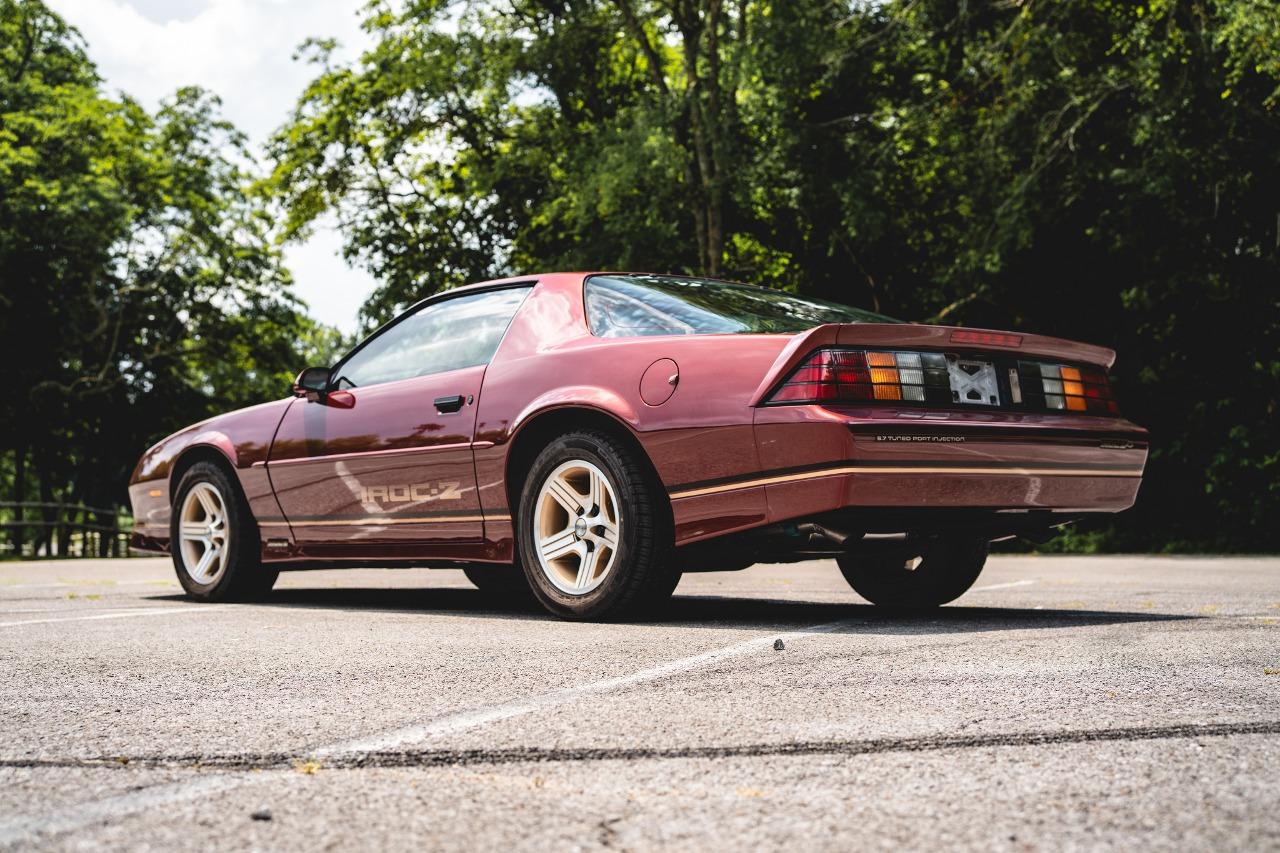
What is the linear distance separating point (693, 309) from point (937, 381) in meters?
1.06

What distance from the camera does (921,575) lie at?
647 centimetres

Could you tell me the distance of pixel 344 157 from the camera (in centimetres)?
2414

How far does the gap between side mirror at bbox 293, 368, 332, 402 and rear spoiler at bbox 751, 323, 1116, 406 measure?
2810mm

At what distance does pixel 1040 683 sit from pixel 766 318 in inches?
85.4

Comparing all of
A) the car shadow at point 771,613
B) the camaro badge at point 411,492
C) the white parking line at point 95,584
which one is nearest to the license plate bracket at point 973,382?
the car shadow at point 771,613

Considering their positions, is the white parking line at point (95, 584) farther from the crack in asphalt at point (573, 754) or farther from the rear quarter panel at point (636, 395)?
the crack in asphalt at point (573, 754)

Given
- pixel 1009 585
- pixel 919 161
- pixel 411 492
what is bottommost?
pixel 1009 585

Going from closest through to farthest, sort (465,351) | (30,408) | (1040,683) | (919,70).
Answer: (1040,683)
(465,351)
(919,70)
(30,408)

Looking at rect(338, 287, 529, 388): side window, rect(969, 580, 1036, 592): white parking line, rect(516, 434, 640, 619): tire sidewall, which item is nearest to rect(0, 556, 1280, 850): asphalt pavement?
rect(516, 434, 640, 619): tire sidewall

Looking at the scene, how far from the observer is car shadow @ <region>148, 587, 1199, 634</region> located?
17.6 ft

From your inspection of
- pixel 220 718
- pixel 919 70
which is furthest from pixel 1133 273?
pixel 220 718

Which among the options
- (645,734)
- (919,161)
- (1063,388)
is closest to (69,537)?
(919,161)

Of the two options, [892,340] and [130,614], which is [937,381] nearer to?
[892,340]

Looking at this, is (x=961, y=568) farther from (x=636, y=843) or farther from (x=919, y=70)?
(x=919, y=70)
